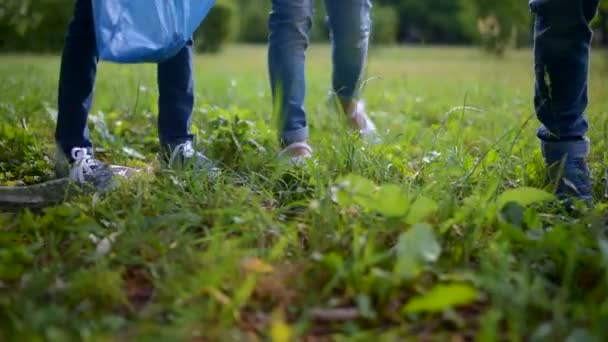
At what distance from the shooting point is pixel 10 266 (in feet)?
4.00

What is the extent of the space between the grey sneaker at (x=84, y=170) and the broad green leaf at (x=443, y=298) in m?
1.01

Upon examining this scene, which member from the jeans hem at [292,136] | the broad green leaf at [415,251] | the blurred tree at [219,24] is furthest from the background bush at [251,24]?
the broad green leaf at [415,251]

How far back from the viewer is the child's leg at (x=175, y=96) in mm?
1975

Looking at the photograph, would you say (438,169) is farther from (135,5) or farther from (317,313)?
(135,5)

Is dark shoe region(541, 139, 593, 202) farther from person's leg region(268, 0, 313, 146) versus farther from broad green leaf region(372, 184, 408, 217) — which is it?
person's leg region(268, 0, 313, 146)

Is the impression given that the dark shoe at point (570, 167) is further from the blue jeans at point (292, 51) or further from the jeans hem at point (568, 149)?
the blue jeans at point (292, 51)

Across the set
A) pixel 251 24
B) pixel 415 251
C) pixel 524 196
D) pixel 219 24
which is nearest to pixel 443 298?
pixel 415 251

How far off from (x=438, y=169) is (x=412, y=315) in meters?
0.74

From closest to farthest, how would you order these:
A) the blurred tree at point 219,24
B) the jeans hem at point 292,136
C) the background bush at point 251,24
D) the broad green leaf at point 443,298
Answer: the broad green leaf at point 443,298
the jeans hem at point 292,136
the background bush at point 251,24
the blurred tree at point 219,24

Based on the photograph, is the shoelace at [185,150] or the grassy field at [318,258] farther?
the shoelace at [185,150]

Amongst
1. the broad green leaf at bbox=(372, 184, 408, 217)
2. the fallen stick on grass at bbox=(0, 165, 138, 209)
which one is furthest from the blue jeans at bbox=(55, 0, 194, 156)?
the broad green leaf at bbox=(372, 184, 408, 217)

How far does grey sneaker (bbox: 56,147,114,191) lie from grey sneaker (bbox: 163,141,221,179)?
0.18m

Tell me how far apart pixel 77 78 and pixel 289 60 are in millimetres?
716

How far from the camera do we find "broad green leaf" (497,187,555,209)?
1371 mm
